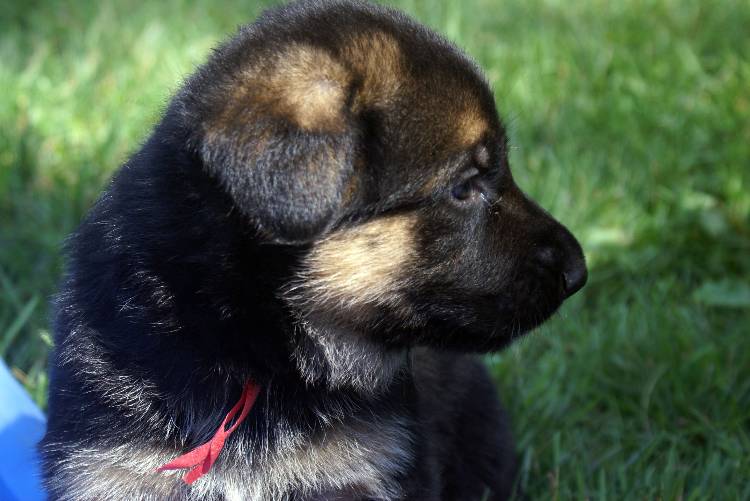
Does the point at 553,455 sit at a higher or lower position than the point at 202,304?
lower

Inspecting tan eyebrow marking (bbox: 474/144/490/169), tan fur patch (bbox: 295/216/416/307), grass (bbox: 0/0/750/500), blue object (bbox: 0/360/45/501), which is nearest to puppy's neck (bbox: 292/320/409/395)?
tan fur patch (bbox: 295/216/416/307)

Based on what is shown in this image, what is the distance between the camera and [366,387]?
270 centimetres

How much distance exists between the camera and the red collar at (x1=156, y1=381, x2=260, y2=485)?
2518 millimetres

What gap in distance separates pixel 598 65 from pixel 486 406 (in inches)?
120

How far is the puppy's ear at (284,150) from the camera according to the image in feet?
7.03

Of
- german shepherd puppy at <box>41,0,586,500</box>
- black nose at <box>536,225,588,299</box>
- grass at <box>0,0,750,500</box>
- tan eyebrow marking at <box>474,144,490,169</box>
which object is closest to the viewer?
german shepherd puppy at <box>41,0,586,500</box>

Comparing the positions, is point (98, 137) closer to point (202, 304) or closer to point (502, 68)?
point (502, 68)

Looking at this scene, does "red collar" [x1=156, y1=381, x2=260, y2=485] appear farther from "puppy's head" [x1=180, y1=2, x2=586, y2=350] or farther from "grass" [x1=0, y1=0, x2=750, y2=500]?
"grass" [x1=0, y1=0, x2=750, y2=500]

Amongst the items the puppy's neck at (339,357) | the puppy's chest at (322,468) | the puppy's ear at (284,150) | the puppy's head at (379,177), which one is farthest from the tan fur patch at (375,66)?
the puppy's chest at (322,468)

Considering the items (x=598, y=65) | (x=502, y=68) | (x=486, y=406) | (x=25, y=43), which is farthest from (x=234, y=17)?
(x=486, y=406)

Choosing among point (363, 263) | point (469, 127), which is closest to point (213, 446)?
point (363, 263)

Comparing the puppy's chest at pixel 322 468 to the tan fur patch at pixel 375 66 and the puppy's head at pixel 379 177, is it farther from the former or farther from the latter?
the tan fur patch at pixel 375 66

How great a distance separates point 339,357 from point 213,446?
0.39 metres

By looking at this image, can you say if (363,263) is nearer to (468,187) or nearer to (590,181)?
(468,187)
